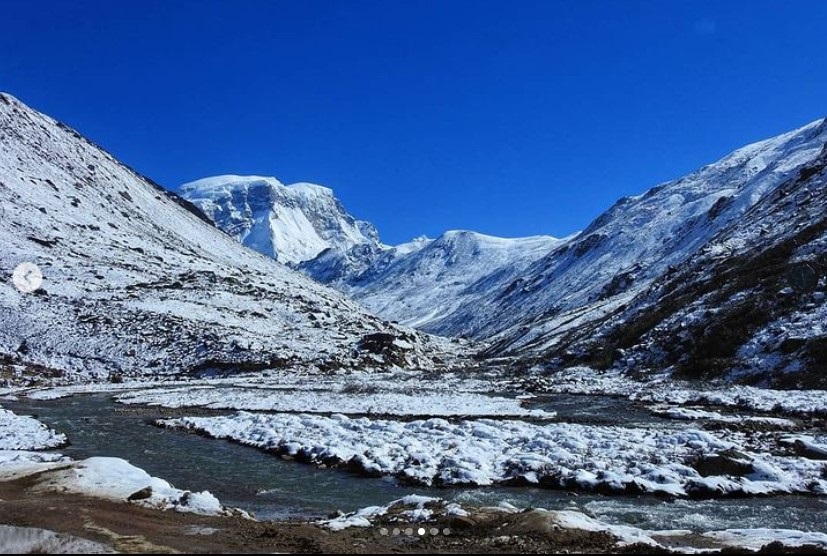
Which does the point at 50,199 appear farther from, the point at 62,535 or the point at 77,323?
the point at 62,535

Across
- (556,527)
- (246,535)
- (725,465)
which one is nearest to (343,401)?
(725,465)

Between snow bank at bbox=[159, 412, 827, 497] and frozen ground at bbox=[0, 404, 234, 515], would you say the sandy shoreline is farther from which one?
snow bank at bbox=[159, 412, 827, 497]

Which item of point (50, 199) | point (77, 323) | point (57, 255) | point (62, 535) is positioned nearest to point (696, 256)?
point (77, 323)

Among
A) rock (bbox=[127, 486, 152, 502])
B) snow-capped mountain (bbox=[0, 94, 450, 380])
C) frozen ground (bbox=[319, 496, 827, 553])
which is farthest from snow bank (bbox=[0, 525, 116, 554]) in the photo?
snow-capped mountain (bbox=[0, 94, 450, 380])

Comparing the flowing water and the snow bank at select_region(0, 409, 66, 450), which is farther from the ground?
the snow bank at select_region(0, 409, 66, 450)

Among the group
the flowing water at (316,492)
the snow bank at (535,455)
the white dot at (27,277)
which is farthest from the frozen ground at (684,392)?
the white dot at (27,277)

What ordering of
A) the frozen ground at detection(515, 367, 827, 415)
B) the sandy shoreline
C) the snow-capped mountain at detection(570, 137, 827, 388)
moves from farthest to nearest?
the snow-capped mountain at detection(570, 137, 827, 388) → the frozen ground at detection(515, 367, 827, 415) → the sandy shoreline
